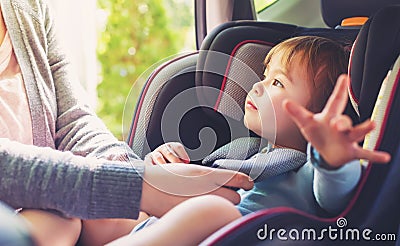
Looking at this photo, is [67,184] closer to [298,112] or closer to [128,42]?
[298,112]

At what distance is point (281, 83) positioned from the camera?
1.07m

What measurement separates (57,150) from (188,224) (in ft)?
0.95

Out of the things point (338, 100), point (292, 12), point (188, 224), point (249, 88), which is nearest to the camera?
point (338, 100)

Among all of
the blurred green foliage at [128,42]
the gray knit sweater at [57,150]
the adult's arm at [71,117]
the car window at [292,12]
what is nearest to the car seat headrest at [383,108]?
the gray knit sweater at [57,150]

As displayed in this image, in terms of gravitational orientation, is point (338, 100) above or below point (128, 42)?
above

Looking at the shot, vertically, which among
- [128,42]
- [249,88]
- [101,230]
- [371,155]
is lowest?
[128,42]

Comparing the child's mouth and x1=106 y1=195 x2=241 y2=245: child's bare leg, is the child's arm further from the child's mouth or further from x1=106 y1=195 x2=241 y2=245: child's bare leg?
the child's mouth

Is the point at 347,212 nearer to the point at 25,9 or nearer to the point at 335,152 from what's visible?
the point at 335,152

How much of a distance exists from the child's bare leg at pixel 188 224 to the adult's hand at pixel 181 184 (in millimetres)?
61

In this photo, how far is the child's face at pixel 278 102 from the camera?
1.06m

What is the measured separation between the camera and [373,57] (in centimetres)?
100

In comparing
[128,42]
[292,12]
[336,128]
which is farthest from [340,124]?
[128,42]

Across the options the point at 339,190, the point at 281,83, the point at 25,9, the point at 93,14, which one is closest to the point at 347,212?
the point at 339,190

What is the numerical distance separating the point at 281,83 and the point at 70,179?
40 centimetres
